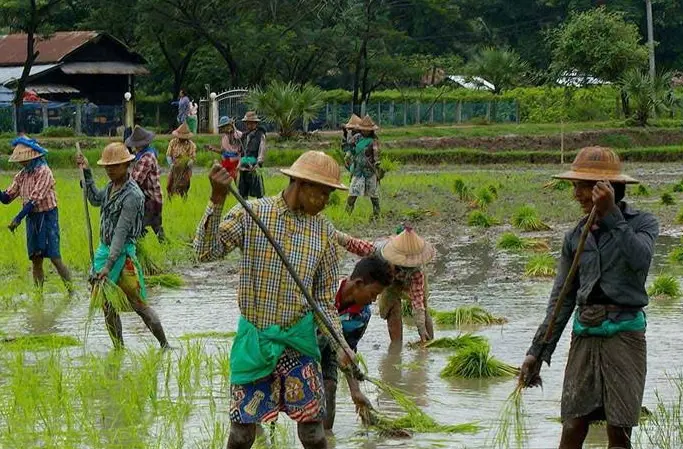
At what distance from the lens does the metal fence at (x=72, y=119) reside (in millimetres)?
41719

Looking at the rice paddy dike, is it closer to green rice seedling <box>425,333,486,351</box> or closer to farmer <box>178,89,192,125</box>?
green rice seedling <box>425,333,486,351</box>

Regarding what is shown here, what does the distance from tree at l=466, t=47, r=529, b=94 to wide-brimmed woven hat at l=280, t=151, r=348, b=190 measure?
43.2 metres

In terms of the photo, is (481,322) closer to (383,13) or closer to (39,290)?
(39,290)

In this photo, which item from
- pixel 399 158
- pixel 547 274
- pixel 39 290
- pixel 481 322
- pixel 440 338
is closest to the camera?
pixel 440 338

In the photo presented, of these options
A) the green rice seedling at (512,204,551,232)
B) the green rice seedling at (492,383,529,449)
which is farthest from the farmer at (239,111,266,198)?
the green rice seedling at (492,383,529,449)

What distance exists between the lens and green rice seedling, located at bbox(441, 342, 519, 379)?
8.85 m

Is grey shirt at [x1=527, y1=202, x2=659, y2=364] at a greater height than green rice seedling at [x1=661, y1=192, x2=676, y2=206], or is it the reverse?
grey shirt at [x1=527, y1=202, x2=659, y2=364]

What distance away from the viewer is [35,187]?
1168cm

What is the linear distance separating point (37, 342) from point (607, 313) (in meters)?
5.06

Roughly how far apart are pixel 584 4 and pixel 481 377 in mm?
45892

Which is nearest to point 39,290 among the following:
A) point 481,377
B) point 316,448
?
point 481,377

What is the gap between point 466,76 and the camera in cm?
5119

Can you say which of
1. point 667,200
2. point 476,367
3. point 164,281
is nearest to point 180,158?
point 164,281

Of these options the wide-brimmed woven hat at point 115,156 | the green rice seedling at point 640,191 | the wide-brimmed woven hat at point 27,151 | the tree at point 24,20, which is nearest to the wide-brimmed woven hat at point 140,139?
the wide-brimmed woven hat at point 27,151
